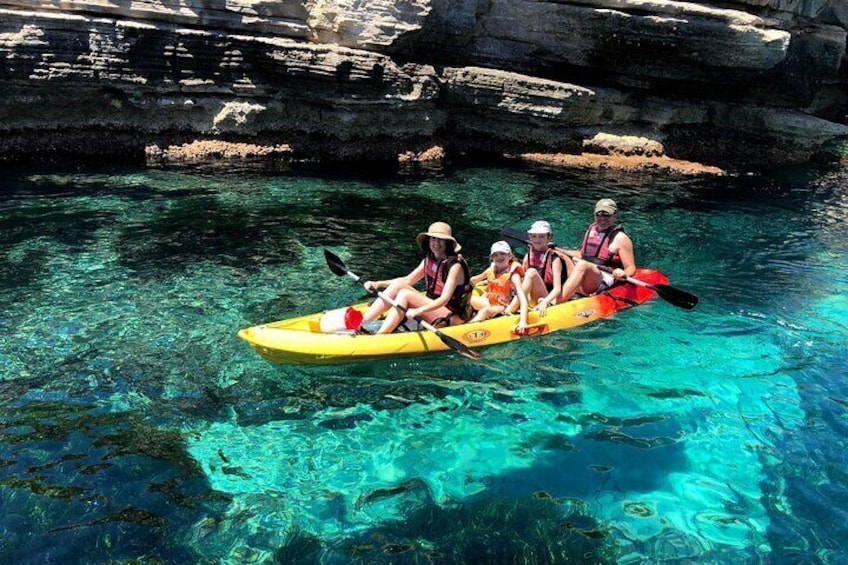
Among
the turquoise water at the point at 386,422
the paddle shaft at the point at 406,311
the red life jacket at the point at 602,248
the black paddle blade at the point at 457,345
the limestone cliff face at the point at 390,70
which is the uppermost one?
the limestone cliff face at the point at 390,70

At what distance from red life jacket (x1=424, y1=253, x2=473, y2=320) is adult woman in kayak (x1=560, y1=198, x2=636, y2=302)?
4.53 ft

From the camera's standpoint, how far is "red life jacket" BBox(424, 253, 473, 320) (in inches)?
257

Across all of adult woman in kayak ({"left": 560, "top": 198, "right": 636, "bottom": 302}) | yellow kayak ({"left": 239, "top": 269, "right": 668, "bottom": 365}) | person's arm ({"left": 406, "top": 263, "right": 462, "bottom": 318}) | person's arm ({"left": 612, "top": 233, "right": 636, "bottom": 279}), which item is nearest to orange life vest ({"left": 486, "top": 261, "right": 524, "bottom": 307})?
yellow kayak ({"left": 239, "top": 269, "right": 668, "bottom": 365})

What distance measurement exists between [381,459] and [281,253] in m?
5.03

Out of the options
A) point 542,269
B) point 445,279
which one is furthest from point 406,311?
point 542,269

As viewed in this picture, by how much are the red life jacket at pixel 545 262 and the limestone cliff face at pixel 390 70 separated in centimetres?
772

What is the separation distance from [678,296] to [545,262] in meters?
1.48

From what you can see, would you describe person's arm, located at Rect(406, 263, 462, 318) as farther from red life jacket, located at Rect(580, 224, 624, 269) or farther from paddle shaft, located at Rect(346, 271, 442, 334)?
red life jacket, located at Rect(580, 224, 624, 269)

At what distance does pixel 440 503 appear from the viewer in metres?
4.52

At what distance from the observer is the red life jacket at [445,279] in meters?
6.54

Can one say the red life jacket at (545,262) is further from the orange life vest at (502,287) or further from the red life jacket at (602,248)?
the red life jacket at (602,248)

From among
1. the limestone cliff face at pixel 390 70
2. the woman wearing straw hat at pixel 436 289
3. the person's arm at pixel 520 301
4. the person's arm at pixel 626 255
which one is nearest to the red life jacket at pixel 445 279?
the woman wearing straw hat at pixel 436 289

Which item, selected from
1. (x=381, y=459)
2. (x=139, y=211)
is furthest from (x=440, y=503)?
(x=139, y=211)

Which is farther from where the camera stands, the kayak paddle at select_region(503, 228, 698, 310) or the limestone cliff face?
the limestone cliff face
